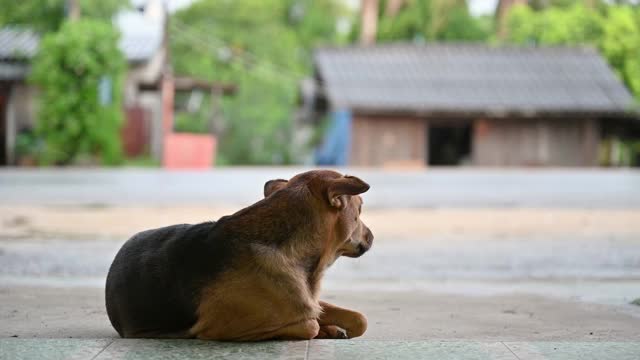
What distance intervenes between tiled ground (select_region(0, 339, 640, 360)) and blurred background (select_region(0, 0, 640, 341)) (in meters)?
0.70

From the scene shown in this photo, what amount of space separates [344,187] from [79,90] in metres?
22.1

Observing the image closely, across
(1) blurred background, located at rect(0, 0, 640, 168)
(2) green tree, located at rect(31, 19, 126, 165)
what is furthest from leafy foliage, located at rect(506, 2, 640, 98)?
(2) green tree, located at rect(31, 19, 126, 165)

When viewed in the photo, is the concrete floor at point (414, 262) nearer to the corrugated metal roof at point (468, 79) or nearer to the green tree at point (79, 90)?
the green tree at point (79, 90)

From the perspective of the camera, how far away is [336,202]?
12.8 ft

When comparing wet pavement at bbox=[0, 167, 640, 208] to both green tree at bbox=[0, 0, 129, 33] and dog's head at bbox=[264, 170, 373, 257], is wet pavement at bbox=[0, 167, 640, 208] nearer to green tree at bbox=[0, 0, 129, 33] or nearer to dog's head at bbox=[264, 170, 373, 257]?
green tree at bbox=[0, 0, 129, 33]

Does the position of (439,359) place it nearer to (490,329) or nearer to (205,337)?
(205,337)

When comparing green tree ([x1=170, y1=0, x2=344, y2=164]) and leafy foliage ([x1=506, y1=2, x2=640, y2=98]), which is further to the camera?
leafy foliage ([x1=506, y1=2, x2=640, y2=98])

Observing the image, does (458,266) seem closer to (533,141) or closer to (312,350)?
(312,350)

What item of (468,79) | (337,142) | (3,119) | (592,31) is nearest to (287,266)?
(3,119)

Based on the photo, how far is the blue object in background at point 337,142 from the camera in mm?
30016

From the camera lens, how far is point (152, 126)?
28484mm

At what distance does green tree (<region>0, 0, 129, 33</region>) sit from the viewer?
27673mm

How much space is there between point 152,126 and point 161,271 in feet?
81.9

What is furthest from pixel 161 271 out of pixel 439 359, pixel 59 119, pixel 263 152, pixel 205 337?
pixel 263 152
